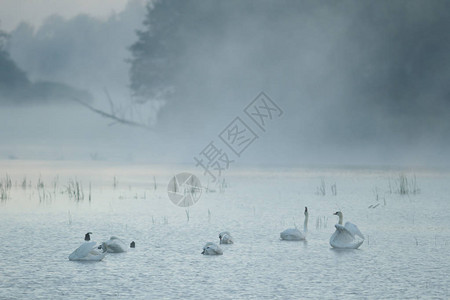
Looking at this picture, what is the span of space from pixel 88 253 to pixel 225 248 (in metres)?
3.47

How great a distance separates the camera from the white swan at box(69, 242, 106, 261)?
1803 cm

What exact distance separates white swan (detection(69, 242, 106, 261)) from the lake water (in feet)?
0.83

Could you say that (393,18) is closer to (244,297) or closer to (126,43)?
(126,43)

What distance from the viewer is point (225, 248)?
19.9 m

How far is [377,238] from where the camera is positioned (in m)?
22.0

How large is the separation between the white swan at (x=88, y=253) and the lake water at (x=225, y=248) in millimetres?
253

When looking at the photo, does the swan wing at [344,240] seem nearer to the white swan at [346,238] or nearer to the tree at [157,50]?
the white swan at [346,238]

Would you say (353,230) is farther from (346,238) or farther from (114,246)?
(114,246)

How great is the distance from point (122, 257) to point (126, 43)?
81343mm

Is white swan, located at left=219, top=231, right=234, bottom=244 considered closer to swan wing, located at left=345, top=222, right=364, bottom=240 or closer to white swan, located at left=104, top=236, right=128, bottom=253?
white swan, located at left=104, top=236, right=128, bottom=253

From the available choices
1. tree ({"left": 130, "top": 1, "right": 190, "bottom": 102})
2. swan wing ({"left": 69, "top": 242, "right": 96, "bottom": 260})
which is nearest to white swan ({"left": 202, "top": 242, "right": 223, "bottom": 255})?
swan wing ({"left": 69, "top": 242, "right": 96, "bottom": 260})

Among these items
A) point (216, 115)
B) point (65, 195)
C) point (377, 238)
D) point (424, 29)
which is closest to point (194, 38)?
point (216, 115)

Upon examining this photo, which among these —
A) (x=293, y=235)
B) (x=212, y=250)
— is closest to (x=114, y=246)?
(x=212, y=250)

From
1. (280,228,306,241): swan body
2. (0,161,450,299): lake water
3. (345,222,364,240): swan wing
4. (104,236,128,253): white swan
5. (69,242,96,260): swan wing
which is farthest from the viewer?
(280,228,306,241): swan body
